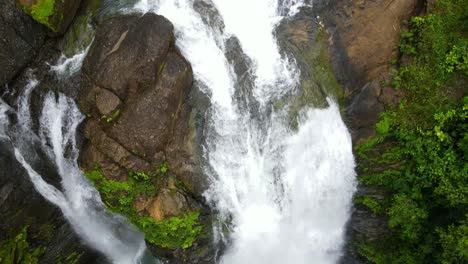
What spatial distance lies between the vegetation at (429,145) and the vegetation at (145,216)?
4514mm

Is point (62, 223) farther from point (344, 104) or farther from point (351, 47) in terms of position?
point (351, 47)

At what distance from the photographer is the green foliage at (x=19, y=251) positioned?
9.10 meters

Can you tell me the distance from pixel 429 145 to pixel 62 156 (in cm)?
847

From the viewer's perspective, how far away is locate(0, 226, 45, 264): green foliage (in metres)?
9.10

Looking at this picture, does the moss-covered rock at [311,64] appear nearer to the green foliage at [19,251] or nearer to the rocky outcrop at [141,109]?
the rocky outcrop at [141,109]

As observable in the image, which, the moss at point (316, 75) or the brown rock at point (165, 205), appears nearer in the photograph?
the brown rock at point (165, 205)

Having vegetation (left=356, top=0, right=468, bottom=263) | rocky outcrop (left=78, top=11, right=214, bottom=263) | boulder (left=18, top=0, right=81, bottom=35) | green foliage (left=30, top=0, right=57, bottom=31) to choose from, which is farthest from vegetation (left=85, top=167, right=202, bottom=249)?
vegetation (left=356, top=0, right=468, bottom=263)

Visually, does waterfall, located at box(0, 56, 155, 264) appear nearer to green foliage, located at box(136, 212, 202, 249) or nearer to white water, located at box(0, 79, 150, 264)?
white water, located at box(0, 79, 150, 264)

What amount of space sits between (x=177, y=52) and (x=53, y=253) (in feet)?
19.9

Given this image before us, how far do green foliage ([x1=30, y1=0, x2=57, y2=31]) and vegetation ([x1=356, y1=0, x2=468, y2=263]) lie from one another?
301 inches

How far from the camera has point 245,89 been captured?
930 centimetres

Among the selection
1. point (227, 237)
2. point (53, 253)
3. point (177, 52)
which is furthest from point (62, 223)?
point (177, 52)

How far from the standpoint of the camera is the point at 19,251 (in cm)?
941

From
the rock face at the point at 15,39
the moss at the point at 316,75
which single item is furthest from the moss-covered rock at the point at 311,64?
the rock face at the point at 15,39
